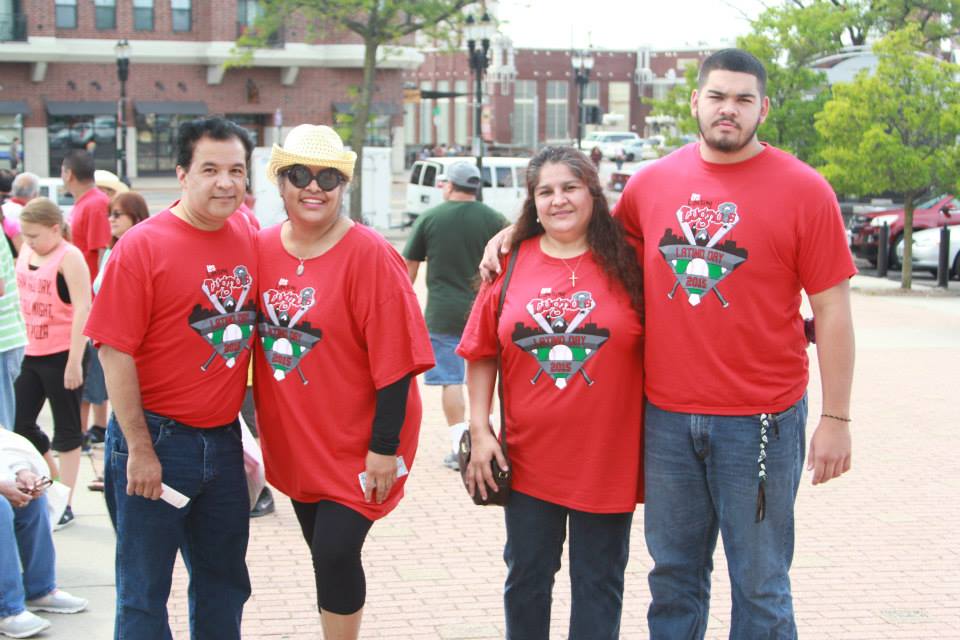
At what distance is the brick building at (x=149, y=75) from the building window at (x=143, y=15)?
39 mm

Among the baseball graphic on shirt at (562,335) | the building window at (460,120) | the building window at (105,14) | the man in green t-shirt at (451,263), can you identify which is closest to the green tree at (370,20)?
the man in green t-shirt at (451,263)

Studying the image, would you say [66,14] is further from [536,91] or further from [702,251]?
[702,251]

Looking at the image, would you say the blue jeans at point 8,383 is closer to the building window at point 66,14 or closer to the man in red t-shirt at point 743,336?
the man in red t-shirt at point 743,336

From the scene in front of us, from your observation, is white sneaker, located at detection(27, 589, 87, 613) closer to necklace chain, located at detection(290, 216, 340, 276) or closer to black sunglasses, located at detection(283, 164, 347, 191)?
necklace chain, located at detection(290, 216, 340, 276)

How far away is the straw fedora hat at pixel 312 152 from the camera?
4031mm

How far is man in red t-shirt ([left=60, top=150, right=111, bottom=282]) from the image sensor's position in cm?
857

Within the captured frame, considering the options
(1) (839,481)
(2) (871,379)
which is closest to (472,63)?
(2) (871,379)

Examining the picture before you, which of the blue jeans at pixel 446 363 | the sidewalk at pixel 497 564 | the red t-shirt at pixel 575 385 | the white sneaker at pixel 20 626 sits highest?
the red t-shirt at pixel 575 385

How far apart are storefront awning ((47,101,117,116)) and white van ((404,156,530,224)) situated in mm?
22980

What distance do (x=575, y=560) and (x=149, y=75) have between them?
4753 centimetres

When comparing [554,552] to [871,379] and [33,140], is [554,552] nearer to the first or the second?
[871,379]

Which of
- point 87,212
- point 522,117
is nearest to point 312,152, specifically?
point 87,212

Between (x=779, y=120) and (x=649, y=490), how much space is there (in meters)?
19.8

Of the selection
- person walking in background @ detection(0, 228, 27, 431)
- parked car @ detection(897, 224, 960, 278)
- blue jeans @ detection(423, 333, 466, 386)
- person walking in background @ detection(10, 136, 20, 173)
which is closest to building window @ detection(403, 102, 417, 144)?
person walking in background @ detection(10, 136, 20, 173)
